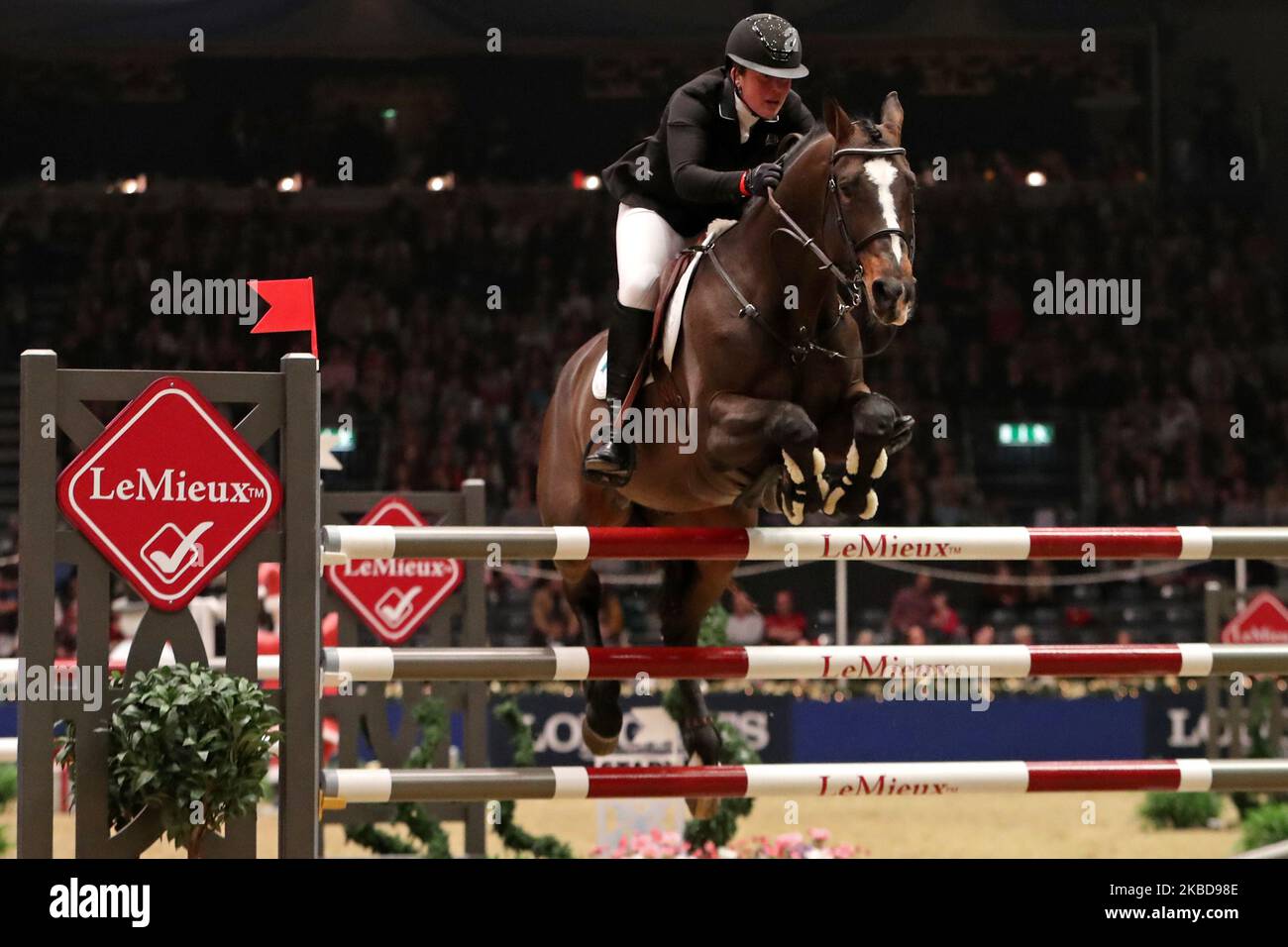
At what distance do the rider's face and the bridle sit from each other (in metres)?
0.27

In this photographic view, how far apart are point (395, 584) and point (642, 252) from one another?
2.46 metres

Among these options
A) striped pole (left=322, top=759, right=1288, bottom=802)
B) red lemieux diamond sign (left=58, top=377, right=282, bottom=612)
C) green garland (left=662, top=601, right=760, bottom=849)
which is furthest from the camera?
green garland (left=662, top=601, right=760, bottom=849)

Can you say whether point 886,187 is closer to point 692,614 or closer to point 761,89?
Answer: point 761,89

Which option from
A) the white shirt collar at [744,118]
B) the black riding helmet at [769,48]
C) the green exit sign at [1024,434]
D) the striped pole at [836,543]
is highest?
the black riding helmet at [769,48]

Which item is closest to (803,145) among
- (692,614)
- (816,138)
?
(816,138)

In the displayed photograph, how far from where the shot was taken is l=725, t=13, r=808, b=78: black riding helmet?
4.42 m

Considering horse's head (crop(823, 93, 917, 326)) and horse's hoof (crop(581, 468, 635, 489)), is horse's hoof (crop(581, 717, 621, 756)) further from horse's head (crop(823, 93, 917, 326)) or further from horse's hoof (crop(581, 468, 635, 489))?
horse's head (crop(823, 93, 917, 326))

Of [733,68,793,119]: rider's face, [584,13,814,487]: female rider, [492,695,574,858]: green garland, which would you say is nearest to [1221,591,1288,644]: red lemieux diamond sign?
[492,695,574,858]: green garland

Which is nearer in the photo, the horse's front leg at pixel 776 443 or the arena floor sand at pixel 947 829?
the horse's front leg at pixel 776 443

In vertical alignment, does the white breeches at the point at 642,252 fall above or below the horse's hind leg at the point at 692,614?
above

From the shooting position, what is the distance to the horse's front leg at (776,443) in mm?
4137

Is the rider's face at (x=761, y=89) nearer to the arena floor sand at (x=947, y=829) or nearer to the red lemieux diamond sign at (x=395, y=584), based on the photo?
the red lemieux diamond sign at (x=395, y=584)

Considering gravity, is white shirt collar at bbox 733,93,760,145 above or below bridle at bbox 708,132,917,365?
above

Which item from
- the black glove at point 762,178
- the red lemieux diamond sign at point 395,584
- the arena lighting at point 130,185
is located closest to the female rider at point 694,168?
the black glove at point 762,178
